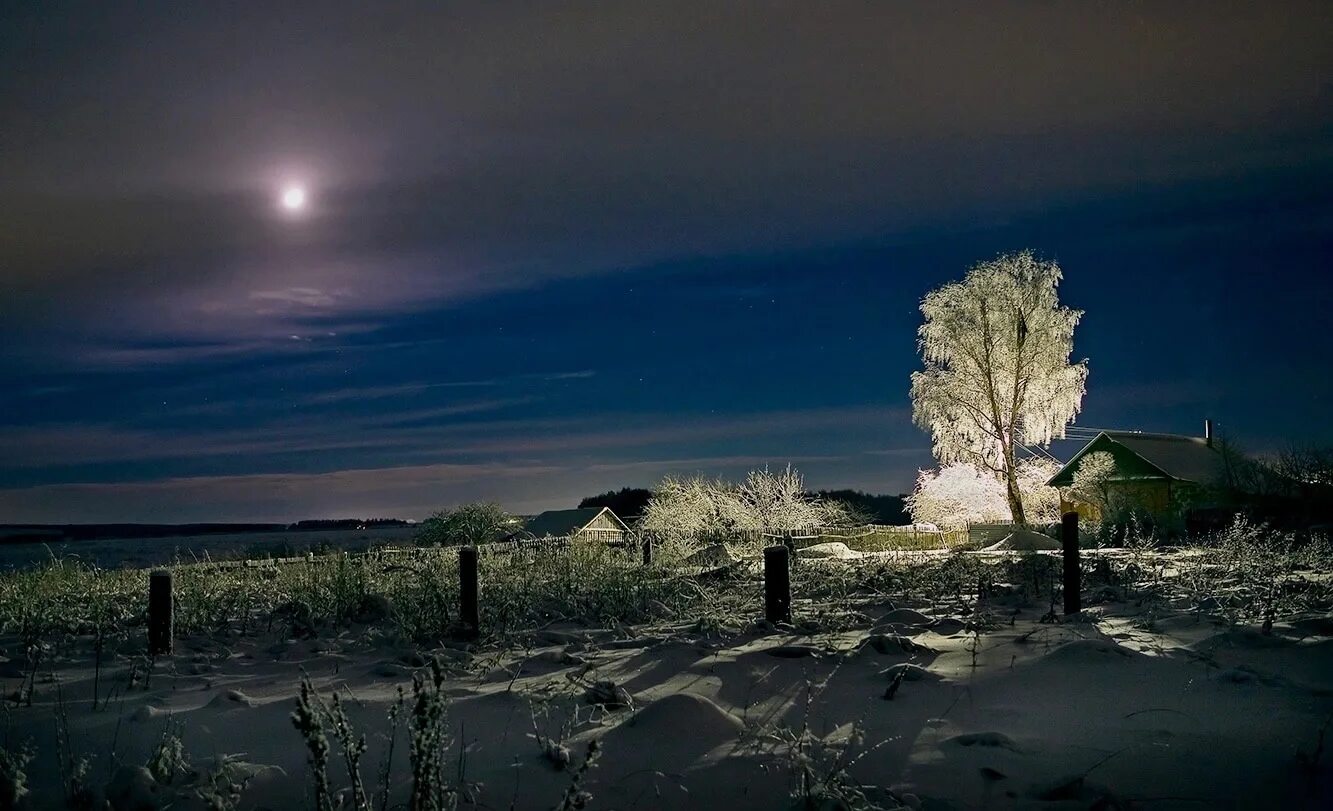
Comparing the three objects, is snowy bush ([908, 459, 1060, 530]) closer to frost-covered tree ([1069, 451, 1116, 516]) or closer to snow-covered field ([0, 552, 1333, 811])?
frost-covered tree ([1069, 451, 1116, 516])

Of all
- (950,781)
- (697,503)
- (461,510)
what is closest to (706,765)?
(950,781)

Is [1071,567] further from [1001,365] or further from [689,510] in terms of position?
[1001,365]

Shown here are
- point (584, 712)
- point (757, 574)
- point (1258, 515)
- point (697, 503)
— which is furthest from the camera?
point (697, 503)

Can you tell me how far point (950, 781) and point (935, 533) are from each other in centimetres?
2535

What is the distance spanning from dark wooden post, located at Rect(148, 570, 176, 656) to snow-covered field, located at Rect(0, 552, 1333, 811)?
0.24 meters

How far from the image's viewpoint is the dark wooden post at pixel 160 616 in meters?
9.52

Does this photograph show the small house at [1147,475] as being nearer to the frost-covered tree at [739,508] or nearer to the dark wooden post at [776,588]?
the frost-covered tree at [739,508]

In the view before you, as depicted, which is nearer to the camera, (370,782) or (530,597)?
(370,782)

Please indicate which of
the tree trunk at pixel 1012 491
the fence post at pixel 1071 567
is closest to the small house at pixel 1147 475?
the tree trunk at pixel 1012 491

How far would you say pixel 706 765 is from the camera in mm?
5113

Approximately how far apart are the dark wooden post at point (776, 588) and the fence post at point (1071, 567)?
122 inches

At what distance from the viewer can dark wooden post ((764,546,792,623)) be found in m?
9.64

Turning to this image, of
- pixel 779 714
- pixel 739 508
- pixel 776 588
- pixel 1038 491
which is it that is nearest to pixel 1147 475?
pixel 1038 491

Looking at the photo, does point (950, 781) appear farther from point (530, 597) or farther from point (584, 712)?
point (530, 597)
